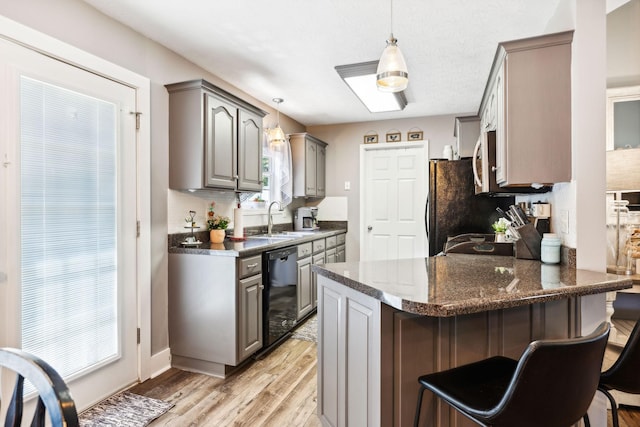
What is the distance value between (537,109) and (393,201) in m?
3.00

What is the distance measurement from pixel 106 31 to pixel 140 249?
1.41 m

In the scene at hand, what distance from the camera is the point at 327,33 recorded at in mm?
2443

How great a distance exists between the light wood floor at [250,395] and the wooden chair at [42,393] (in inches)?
57.7

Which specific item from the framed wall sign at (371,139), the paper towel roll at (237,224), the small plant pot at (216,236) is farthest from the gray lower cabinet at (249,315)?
the framed wall sign at (371,139)

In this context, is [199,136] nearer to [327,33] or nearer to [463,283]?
[327,33]

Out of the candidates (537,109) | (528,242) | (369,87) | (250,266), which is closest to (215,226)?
(250,266)

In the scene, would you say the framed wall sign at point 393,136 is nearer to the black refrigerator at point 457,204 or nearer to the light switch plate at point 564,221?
the black refrigerator at point 457,204

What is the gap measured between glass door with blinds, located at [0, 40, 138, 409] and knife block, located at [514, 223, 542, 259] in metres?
2.48

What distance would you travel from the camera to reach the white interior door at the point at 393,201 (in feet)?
15.4

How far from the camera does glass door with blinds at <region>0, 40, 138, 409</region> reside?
1.75m

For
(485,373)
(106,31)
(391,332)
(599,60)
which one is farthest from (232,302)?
(599,60)

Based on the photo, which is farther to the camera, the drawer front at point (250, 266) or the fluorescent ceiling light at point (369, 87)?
the fluorescent ceiling light at point (369, 87)

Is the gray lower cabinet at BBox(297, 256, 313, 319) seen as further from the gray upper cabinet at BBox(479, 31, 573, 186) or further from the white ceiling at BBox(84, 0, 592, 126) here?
the gray upper cabinet at BBox(479, 31, 573, 186)

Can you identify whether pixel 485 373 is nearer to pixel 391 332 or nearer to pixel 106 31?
pixel 391 332
